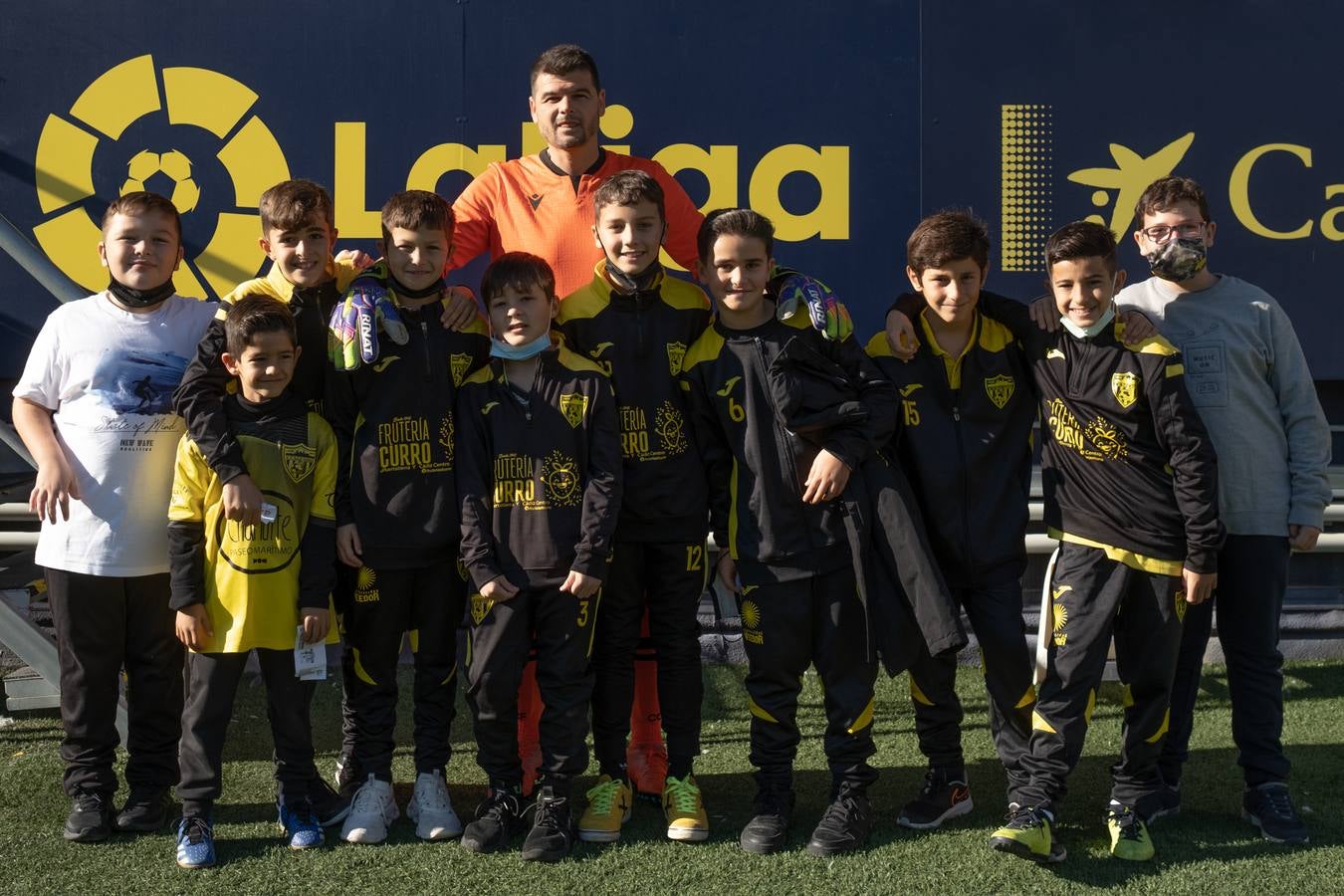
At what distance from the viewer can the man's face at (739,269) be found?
9.37ft

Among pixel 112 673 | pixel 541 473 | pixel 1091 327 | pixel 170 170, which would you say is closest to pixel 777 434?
pixel 541 473

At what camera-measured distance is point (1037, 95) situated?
4027 mm

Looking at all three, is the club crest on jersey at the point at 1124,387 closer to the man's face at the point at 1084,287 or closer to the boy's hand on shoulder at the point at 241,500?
the man's face at the point at 1084,287

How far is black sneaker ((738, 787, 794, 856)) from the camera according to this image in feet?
9.23

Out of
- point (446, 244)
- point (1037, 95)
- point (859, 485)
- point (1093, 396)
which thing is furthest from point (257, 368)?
point (1037, 95)

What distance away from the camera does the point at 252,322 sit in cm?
279

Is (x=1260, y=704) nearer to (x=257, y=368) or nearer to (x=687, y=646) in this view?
(x=687, y=646)

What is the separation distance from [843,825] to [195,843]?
1.45 metres

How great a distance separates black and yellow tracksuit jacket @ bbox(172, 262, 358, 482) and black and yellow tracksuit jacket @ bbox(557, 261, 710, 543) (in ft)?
1.90

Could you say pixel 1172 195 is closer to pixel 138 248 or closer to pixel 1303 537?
pixel 1303 537

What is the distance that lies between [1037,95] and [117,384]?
9.53 feet

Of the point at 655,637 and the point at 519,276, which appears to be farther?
the point at 655,637

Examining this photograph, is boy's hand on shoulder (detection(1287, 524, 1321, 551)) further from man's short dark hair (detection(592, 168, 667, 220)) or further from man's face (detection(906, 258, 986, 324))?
man's short dark hair (detection(592, 168, 667, 220))

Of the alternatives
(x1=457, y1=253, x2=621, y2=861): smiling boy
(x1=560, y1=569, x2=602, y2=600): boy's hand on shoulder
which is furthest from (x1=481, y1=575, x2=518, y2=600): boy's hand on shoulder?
(x1=560, y1=569, x2=602, y2=600): boy's hand on shoulder
